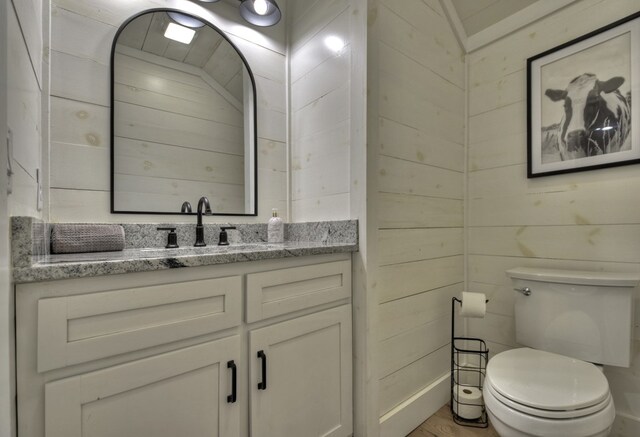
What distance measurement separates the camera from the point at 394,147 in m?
1.43

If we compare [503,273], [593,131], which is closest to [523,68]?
[593,131]

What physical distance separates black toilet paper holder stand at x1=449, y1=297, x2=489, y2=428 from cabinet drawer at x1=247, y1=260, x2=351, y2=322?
0.80m

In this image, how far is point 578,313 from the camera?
51.0 inches

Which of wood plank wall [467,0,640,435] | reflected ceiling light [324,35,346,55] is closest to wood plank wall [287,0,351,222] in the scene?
reflected ceiling light [324,35,346,55]

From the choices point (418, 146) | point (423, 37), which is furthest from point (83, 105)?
point (423, 37)

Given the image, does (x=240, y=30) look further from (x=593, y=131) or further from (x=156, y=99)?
(x=593, y=131)

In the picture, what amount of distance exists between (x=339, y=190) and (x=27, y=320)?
1.10 meters

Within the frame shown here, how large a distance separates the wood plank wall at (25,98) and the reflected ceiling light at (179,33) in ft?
1.47

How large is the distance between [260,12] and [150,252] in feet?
4.20

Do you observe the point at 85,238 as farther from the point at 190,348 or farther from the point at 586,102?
the point at 586,102

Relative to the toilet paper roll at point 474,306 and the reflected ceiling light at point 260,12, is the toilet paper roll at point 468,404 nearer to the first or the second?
the toilet paper roll at point 474,306

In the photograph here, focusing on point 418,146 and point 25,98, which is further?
point 418,146

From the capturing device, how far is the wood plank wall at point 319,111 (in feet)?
4.60

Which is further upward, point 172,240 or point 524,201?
point 524,201
